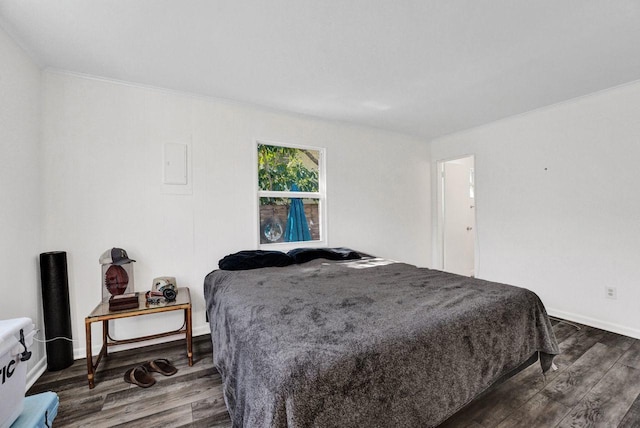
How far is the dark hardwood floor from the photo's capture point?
1592mm

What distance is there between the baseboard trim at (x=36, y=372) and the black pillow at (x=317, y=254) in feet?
6.78

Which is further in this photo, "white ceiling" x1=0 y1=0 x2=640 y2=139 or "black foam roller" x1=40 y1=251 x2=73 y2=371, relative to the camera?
"black foam roller" x1=40 y1=251 x2=73 y2=371

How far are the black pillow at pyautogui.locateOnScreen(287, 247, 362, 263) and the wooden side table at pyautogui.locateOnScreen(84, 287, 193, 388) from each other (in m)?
1.07

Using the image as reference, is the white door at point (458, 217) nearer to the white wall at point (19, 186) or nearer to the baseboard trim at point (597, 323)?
the baseboard trim at point (597, 323)

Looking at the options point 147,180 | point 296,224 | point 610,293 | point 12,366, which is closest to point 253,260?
point 296,224

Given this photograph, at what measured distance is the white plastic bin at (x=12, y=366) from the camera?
112 cm

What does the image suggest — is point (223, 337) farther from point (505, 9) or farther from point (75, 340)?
point (505, 9)

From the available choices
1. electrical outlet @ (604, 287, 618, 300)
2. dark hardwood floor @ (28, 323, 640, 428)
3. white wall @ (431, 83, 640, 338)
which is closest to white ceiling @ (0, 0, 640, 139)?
white wall @ (431, 83, 640, 338)

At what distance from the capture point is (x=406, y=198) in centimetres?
427

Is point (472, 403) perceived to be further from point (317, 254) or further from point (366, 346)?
point (317, 254)

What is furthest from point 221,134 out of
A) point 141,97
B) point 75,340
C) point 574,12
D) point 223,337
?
point 574,12

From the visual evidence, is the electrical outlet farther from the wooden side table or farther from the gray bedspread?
the wooden side table

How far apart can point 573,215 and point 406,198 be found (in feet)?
6.26

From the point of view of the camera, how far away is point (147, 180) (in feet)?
8.35
